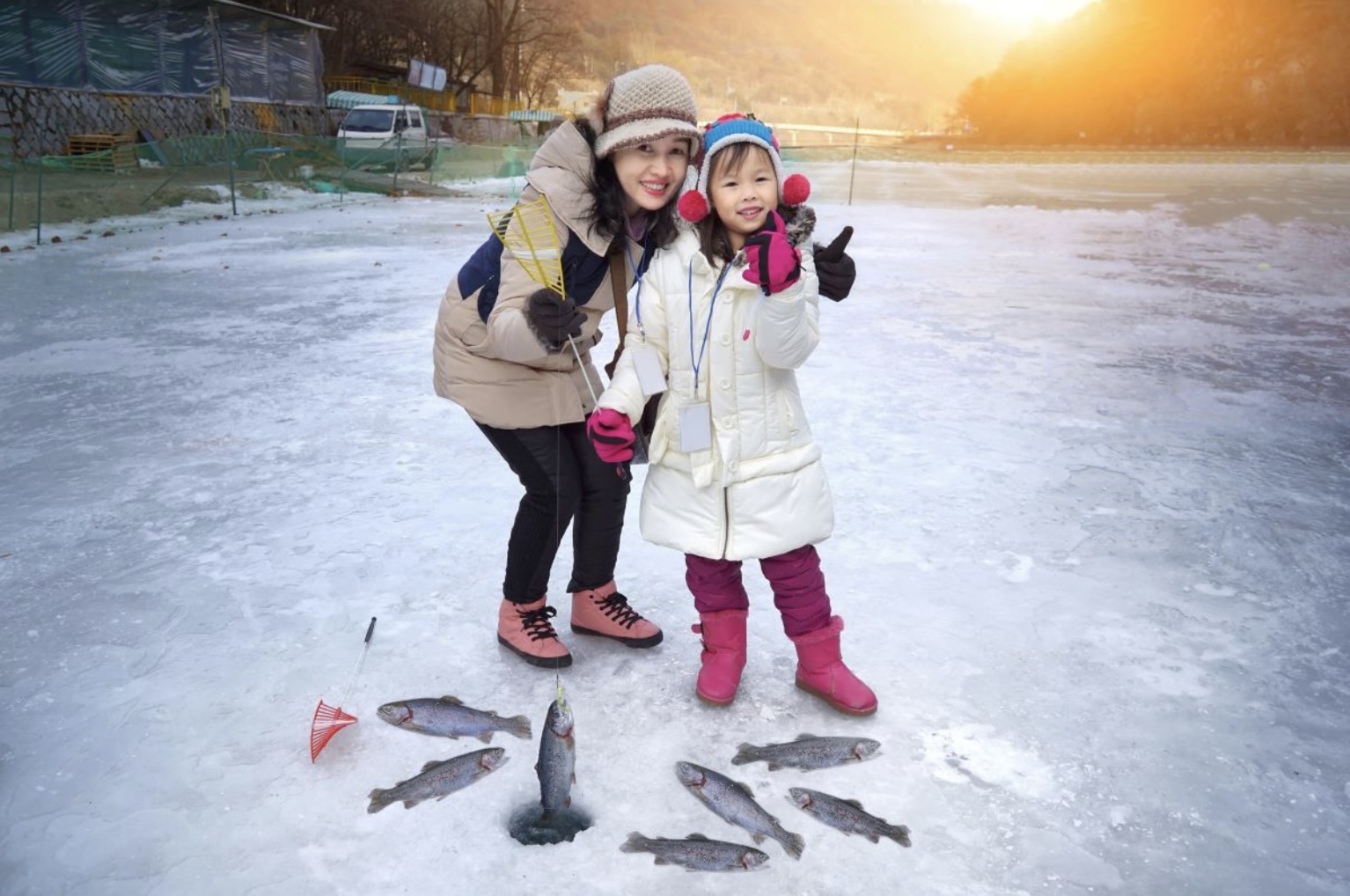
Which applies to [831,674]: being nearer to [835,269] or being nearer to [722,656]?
[722,656]

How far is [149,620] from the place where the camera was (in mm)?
2875

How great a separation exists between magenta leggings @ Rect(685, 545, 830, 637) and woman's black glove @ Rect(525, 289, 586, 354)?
686 millimetres

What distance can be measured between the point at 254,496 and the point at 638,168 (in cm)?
238

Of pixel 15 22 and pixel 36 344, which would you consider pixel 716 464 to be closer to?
pixel 36 344

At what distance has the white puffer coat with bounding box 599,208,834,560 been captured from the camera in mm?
2279

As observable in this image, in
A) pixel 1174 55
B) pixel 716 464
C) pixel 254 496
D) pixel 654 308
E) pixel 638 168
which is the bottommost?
pixel 254 496

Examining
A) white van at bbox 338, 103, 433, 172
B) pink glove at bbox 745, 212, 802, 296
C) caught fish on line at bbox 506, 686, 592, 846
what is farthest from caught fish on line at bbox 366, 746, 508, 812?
white van at bbox 338, 103, 433, 172

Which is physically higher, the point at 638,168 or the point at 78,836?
the point at 638,168

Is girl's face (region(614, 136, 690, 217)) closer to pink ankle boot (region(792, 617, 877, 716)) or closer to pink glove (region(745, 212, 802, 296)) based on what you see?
pink glove (region(745, 212, 802, 296))

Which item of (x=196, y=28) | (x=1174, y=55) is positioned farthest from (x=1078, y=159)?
(x=196, y=28)

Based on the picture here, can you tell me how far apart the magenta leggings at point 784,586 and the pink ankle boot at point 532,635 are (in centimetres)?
44

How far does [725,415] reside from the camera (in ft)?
7.64

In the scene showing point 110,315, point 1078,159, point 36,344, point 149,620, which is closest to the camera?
point 149,620

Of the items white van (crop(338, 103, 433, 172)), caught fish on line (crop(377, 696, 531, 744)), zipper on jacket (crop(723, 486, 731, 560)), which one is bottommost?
caught fish on line (crop(377, 696, 531, 744))
